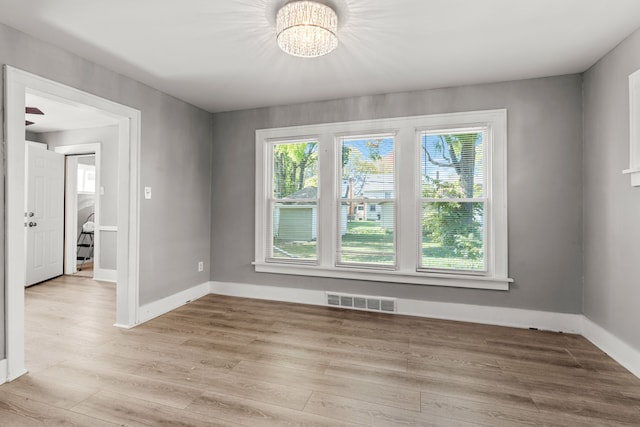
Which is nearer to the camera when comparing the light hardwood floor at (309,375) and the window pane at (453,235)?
the light hardwood floor at (309,375)

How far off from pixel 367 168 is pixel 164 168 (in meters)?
2.33

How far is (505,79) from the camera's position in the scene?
10.8ft

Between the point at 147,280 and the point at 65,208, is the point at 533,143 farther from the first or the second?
the point at 65,208

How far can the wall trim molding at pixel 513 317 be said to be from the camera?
2.62 metres

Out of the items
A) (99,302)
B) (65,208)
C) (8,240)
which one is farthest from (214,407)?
(65,208)

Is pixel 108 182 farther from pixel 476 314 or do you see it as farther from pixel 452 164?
pixel 476 314

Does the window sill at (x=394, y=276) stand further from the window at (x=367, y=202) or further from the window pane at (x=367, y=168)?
the window pane at (x=367, y=168)

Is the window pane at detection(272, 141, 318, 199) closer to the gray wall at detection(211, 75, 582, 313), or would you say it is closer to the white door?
the gray wall at detection(211, 75, 582, 313)

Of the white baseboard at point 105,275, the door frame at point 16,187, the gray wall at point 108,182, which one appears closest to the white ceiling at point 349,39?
the door frame at point 16,187

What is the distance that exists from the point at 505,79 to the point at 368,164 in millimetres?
1607

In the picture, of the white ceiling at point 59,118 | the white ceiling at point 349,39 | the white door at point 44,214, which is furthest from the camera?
the white door at point 44,214

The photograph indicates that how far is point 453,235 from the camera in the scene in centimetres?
357

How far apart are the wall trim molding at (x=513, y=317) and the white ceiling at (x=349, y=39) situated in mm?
2340

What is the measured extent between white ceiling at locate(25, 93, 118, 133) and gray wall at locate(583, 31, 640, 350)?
5519mm
